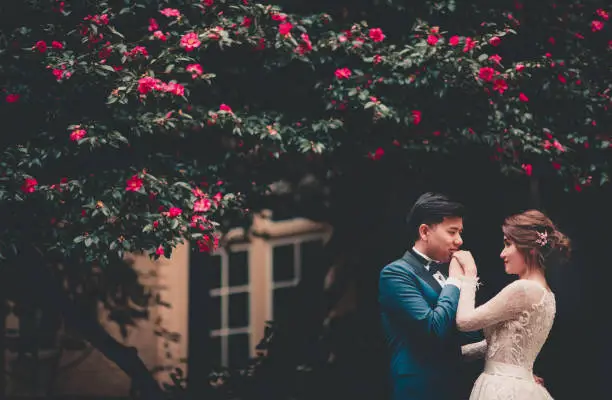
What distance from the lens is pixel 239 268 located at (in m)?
12.9

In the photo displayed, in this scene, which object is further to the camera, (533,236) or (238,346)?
(238,346)

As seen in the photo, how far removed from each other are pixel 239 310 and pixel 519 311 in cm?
792

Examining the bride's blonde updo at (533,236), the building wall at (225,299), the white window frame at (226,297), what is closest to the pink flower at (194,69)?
the bride's blonde updo at (533,236)

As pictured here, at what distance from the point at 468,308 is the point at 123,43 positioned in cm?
302

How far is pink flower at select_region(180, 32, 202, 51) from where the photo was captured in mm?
6434

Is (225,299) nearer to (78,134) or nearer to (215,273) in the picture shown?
(215,273)

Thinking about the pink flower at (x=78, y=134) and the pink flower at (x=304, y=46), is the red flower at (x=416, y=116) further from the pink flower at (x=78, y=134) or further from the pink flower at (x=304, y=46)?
the pink flower at (x=78, y=134)

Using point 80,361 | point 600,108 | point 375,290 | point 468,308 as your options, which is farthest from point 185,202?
point 80,361

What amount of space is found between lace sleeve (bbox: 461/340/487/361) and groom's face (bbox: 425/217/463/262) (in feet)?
1.90

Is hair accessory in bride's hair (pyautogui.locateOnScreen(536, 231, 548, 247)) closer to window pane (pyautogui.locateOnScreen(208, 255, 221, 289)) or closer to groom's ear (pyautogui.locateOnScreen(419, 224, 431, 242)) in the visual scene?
groom's ear (pyautogui.locateOnScreen(419, 224, 431, 242))

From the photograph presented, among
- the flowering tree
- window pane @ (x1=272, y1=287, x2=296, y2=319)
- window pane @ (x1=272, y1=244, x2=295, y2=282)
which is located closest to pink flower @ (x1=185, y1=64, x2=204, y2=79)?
the flowering tree

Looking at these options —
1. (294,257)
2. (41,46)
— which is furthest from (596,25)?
(294,257)

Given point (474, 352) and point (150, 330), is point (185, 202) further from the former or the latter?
point (150, 330)

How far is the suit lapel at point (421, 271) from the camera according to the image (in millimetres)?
5359
